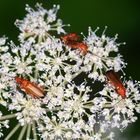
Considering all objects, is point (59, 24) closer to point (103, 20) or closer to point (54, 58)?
point (54, 58)

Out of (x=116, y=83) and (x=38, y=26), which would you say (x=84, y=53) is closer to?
(x=116, y=83)

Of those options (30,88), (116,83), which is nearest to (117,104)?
(116,83)

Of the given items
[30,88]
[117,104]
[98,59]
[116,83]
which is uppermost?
[98,59]

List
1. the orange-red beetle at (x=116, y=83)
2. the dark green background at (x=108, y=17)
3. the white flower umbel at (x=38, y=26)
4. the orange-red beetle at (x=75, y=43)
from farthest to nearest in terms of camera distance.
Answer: the dark green background at (x=108, y=17) → the white flower umbel at (x=38, y=26) → the orange-red beetle at (x=75, y=43) → the orange-red beetle at (x=116, y=83)

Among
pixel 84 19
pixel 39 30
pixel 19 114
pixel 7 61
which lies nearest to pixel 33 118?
pixel 19 114

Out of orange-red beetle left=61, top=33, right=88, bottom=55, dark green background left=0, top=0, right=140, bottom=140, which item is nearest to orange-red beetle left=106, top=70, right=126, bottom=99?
orange-red beetle left=61, top=33, right=88, bottom=55

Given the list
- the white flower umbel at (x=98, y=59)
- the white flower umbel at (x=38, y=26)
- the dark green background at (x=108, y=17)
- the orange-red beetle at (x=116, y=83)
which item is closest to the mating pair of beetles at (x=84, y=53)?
the orange-red beetle at (x=116, y=83)

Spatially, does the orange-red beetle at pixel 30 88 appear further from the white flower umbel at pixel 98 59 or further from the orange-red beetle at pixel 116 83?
the orange-red beetle at pixel 116 83
